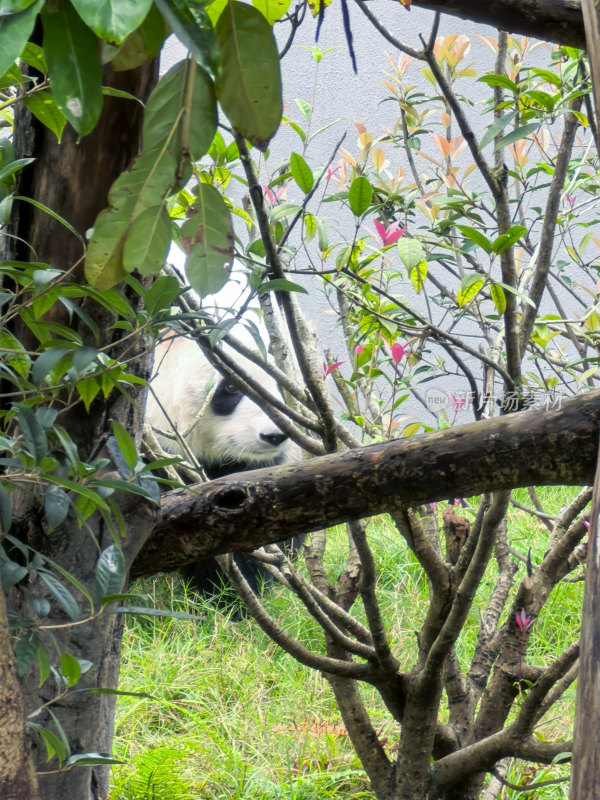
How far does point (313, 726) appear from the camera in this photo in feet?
7.57

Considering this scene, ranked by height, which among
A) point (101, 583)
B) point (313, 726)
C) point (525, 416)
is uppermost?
point (525, 416)

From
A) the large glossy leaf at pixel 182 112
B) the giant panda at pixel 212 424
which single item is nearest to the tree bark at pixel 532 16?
the large glossy leaf at pixel 182 112

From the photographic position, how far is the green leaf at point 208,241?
49cm

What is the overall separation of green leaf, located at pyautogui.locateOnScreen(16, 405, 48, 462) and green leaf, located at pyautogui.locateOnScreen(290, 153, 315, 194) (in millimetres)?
516

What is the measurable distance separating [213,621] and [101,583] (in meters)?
2.26

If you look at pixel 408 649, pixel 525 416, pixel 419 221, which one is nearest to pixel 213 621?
pixel 408 649

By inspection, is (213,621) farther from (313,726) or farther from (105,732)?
(105,732)

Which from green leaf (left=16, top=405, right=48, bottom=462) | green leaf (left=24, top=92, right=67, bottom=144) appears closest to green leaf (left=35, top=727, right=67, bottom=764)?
green leaf (left=16, top=405, right=48, bottom=462)

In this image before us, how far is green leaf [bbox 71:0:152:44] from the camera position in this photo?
34 cm

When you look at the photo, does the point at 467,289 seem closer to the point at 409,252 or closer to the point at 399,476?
the point at 409,252

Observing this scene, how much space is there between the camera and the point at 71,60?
15.8 inches

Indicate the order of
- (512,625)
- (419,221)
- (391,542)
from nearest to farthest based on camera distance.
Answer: (512,625) → (391,542) → (419,221)

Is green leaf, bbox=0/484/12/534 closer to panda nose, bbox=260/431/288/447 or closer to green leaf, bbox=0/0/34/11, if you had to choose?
green leaf, bbox=0/0/34/11

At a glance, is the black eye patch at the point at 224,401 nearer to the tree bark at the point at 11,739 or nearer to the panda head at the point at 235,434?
the panda head at the point at 235,434
